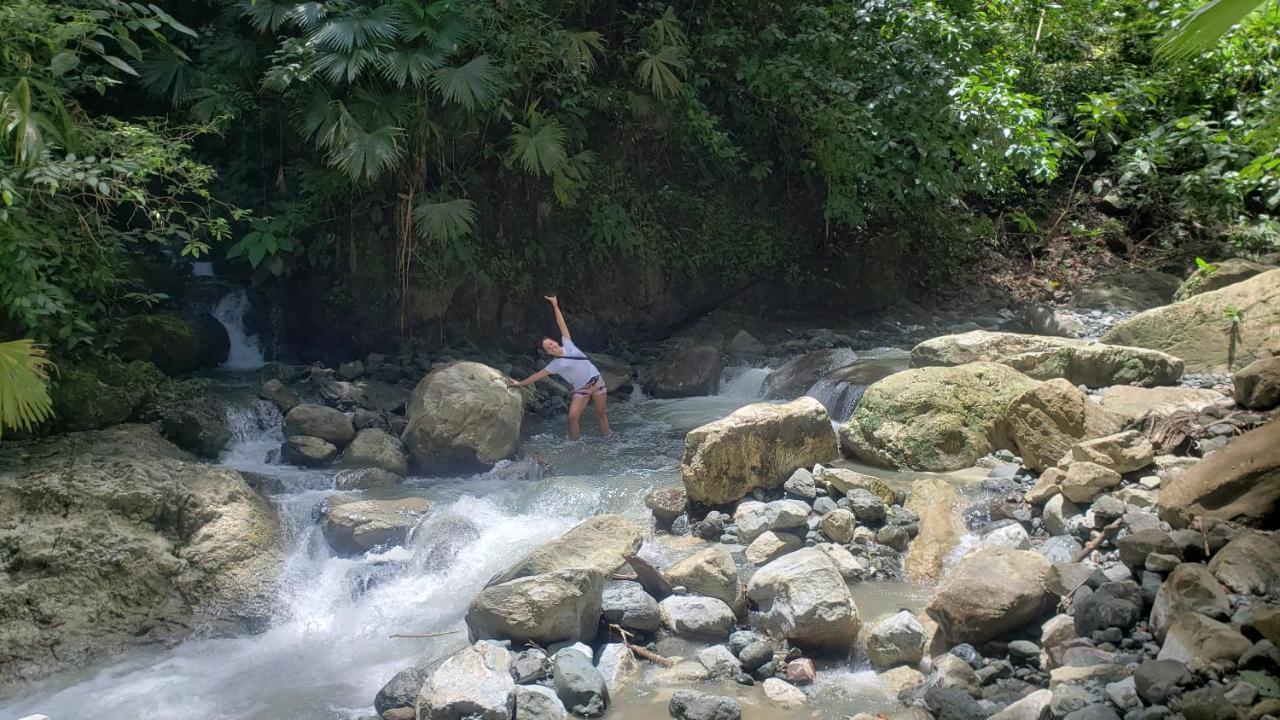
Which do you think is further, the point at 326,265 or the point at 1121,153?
the point at 1121,153

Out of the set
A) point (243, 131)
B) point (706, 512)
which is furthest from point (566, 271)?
point (706, 512)

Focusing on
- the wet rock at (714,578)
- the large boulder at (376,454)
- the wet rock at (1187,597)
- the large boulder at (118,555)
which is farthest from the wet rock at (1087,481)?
the large boulder at (376,454)

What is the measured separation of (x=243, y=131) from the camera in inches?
427

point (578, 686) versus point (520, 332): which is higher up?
point (520, 332)

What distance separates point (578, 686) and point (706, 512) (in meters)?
2.41

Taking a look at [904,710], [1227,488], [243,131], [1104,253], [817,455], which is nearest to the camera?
[904,710]

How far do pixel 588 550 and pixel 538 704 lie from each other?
1555 mm

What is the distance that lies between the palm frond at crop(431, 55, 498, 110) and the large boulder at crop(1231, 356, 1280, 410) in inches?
298

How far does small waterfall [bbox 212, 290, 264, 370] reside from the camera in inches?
431

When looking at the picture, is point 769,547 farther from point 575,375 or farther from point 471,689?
point 575,375

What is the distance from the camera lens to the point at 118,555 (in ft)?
19.6

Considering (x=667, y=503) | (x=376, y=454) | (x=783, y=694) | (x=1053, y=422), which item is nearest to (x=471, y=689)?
(x=783, y=694)

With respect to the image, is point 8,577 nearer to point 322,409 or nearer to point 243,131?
point 322,409

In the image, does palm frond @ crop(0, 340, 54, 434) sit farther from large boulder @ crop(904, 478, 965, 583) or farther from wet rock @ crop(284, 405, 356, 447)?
large boulder @ crop(904, 478, 965, 583)
